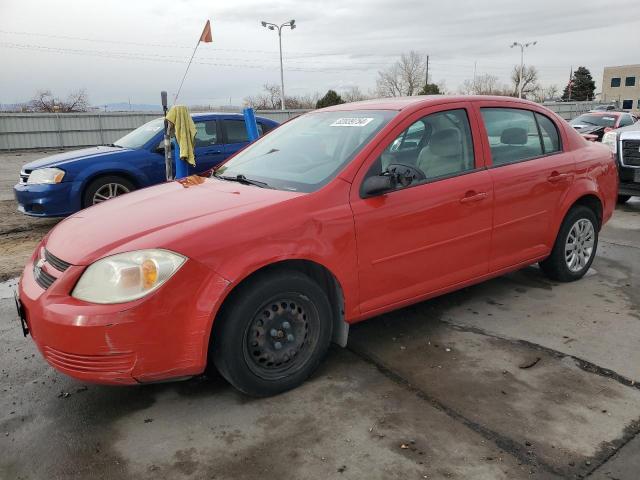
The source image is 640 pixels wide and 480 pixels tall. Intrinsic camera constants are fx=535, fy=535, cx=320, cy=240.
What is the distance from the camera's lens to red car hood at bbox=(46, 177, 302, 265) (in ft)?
8.94

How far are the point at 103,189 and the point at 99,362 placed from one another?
210 inches

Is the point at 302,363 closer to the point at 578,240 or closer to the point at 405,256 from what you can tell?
the point at 405,256

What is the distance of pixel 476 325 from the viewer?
3.98 meters

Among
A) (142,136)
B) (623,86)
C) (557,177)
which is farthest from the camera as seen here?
(623,86)

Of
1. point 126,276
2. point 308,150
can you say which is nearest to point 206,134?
point 308,150

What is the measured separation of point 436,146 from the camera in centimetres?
372

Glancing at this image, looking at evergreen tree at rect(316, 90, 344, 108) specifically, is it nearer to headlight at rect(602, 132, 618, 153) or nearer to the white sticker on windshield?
headlight at rect(602, 132, 618, 153)

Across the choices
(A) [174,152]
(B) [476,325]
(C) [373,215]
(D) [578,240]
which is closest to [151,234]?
(C) [373,215]

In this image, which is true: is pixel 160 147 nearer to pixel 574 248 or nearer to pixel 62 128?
pixel 574 248

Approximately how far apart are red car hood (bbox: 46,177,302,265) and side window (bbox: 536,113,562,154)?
95.8 inches

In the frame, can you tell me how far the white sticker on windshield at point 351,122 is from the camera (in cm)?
363

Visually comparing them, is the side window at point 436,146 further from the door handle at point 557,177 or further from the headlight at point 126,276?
the headlight at point 126,276

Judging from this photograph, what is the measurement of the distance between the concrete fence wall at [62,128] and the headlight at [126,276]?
2493 centimetres

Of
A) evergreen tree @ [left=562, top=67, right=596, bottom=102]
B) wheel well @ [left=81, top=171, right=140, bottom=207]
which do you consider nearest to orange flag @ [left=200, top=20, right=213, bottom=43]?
wheel well @ [left=81, top=171, right=140, bottom=207]
